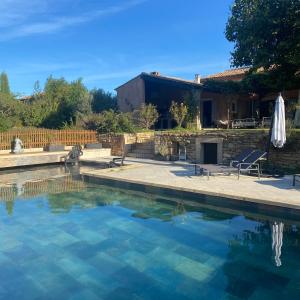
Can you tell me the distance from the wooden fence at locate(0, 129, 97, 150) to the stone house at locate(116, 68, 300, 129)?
6355mm

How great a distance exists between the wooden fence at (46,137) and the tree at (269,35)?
38.1 ft

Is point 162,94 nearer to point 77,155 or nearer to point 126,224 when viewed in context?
point 77,155

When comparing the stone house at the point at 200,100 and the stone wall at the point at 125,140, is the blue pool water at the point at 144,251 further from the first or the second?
the stone house at the point at 200,100

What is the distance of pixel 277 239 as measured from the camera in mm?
6805

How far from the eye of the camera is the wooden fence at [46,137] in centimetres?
1964

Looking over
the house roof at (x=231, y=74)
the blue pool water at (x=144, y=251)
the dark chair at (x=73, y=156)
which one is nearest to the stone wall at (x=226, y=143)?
the dark chair at (x=73, y=156)

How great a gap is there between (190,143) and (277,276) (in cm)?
→ 1112

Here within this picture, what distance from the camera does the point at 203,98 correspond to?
87.5 feet

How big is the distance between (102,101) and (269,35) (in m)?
18.1

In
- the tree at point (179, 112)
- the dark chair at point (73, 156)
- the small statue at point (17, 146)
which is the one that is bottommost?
the dark chair at point (73, 156)

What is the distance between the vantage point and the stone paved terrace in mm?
8352

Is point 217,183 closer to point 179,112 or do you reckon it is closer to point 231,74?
point 179,112

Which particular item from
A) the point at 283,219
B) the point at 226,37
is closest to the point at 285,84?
the point at 226,37

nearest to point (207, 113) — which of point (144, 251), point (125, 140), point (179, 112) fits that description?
point (179, 112)
